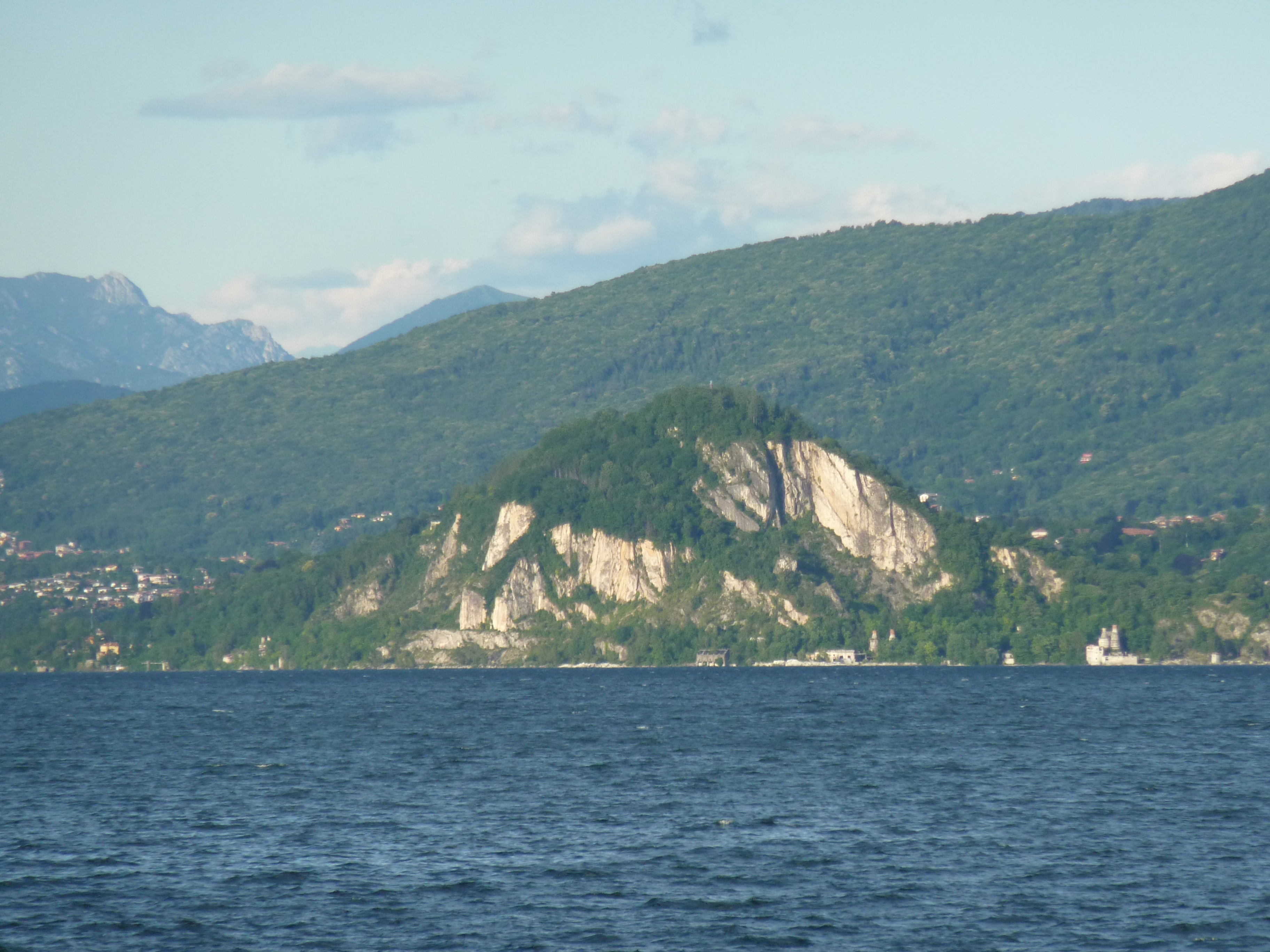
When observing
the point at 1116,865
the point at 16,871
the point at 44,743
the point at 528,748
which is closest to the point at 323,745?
the point at 528,748

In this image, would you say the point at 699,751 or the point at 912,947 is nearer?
the point at 912,947

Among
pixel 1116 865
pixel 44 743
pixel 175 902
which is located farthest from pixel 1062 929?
pixel 44 743

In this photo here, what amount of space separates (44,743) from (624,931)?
81.8 m

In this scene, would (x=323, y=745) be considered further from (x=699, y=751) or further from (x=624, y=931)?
(x=624, y=931)

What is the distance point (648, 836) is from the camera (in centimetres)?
7350

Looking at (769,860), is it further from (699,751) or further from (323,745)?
(323,745)

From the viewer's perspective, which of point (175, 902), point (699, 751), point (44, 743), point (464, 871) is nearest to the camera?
point (175, 902)

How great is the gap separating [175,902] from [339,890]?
5.54 meters

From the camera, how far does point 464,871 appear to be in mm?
65875

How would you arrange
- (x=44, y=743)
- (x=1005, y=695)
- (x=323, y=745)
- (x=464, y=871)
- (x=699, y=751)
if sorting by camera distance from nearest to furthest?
(x=464, y=871), (x=699, y=751), (x=323, y=745), (x=44, y=743), (x=1005, y=695)

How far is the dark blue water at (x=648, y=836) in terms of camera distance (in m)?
56.7

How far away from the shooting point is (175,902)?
60.8 metres

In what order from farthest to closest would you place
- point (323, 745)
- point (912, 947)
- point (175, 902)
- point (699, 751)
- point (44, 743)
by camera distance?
1. point (44, 743)
2. point (323, 745)
3. point (699, 751)
4. point (175, 902)
5. point (912, 947)

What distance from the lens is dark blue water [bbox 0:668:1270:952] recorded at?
56.7 meters
